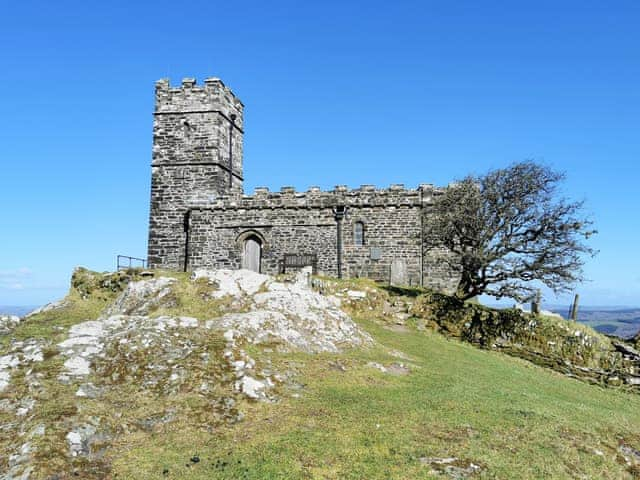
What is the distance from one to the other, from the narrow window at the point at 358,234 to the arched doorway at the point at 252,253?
6.07 m

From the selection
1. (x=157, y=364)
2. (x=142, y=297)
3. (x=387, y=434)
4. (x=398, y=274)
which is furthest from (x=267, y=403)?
(x=398, y=274)

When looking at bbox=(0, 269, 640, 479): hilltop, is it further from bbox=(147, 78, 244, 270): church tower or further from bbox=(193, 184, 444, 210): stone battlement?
bbox=(147, 78, 244, 270): church tower

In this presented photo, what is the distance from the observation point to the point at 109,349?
10.9 m

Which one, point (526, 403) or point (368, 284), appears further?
point (368, 284)

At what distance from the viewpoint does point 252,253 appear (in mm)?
31812

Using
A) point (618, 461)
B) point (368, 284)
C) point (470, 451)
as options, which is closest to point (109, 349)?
point (470, 451)

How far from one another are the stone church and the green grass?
54.7 feet

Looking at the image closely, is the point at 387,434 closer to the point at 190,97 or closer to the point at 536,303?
the point at 536,303

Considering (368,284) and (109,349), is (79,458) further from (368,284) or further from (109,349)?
(368,284)

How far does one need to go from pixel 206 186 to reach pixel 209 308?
18928mm

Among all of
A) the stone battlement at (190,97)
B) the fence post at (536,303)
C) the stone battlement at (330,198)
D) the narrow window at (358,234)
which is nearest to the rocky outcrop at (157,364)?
the fence post at (536,303)

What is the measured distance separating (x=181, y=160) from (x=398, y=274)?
1601 cm

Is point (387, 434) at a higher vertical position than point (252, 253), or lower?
lower

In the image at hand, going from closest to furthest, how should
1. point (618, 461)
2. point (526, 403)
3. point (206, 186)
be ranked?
1. point (618, 461)
2. point (526, 403)
3. point (206, 186)
